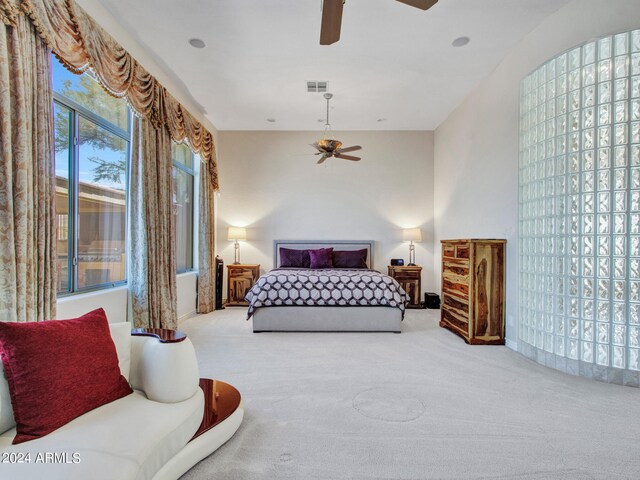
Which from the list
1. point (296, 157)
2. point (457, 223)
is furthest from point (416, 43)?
point (296, 157)

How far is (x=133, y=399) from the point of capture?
1.49 metres

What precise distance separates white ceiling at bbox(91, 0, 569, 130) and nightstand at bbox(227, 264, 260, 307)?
2.57 meters

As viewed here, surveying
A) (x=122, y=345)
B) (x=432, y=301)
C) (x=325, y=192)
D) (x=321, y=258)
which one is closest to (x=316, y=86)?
(x=325, y=192)

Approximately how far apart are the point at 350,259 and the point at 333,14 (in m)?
3.96

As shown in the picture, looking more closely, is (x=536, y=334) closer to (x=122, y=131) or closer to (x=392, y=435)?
(x=392, y=435)

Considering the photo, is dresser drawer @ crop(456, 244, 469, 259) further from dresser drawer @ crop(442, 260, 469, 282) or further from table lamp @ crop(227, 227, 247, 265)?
table lamp @ crop(227, 227, 247, 265)

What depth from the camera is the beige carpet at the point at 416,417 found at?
159cm

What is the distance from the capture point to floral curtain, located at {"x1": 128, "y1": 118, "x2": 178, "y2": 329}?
127 inches

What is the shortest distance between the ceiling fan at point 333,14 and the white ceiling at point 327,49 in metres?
0.73

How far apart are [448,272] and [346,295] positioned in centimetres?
144

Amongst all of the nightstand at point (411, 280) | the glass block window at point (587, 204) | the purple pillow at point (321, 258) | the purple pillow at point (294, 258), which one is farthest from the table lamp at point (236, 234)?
the glass block window at point (587, 204)

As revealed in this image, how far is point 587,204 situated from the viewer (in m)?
2.61

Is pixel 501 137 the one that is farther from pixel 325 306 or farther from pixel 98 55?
pixel 98 55

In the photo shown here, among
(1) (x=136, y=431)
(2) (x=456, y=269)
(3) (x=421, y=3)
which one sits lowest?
(1) (x=136, y=431)
